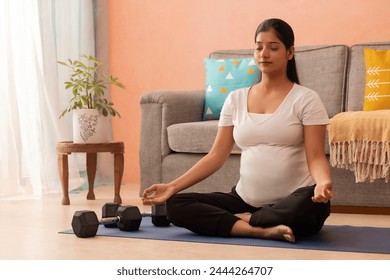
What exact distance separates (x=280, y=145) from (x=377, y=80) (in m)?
1.40

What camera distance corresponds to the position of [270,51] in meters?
2.65

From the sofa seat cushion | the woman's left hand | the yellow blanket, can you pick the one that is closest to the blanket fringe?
the yellow blanket

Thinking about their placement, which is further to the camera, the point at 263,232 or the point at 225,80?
the point at 225,80

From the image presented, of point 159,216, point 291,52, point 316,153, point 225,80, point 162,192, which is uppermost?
point 291,52

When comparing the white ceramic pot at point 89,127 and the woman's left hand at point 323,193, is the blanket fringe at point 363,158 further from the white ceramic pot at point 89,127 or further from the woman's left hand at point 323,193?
the white ceramic pot at point 89,127

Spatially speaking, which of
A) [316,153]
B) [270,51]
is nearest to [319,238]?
[316,153]

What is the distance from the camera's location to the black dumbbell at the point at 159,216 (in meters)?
3.00

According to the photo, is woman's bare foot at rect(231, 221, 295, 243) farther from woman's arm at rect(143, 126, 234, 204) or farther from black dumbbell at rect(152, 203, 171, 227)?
black dumbbell at rect(152, 203, 171, 227)

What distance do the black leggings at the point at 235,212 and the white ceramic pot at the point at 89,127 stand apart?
52.3 inches

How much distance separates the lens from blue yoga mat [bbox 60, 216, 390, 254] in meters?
2.49

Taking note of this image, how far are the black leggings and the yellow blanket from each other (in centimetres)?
71

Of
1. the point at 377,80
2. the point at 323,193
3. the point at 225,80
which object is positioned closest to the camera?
the point at 323,193

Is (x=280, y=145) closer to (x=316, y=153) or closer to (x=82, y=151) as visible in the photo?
(x=316, y=153)
